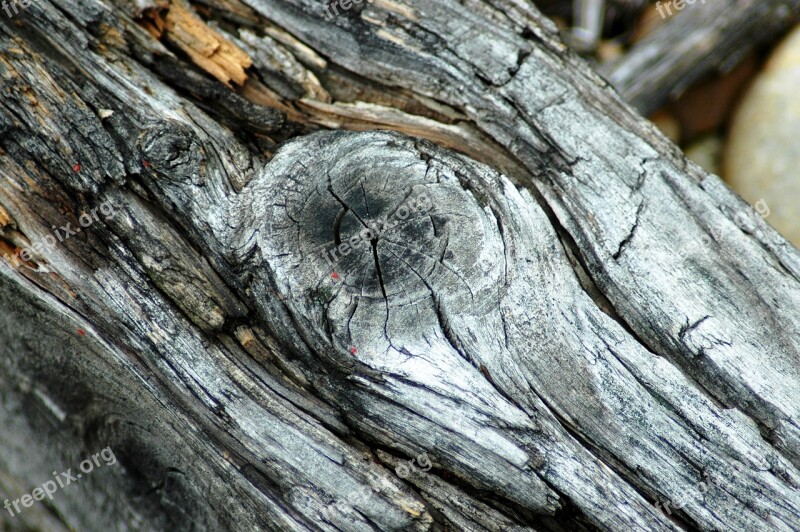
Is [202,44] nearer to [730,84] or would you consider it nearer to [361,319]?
[361,319]

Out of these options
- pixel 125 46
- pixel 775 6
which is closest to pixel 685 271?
pixel 125 46

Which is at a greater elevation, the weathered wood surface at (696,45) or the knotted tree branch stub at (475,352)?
the weathered wood surface at (696,45)

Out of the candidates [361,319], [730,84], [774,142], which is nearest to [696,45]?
[730,84]

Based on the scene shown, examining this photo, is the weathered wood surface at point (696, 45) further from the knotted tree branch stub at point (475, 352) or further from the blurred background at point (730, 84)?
the knotted tree branch stub at point (475, 352)

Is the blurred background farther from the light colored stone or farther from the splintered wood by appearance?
the splintered wood

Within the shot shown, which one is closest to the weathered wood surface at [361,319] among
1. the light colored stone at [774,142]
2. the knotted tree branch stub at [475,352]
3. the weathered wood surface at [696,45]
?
the knotted tree branch stub at [475,352]
